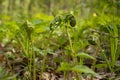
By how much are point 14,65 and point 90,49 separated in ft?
2.20

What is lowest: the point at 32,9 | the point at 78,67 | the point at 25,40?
the point at 78,67

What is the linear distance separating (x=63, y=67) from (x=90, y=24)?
189 cm

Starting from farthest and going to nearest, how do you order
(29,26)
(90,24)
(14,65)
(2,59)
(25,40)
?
1. (90,24)
2. (2,59)
3. (14,65)
4. (25,40)
5. (29,26)

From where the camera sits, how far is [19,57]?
1.98 m

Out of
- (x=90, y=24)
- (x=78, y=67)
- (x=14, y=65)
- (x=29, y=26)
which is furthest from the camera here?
(x=90, y=24)

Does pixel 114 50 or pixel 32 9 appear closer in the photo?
pixel 114 50

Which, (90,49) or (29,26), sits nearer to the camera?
(29,26)

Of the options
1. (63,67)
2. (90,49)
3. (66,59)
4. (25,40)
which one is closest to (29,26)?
(25,40)

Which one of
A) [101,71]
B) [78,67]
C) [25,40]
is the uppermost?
[25,40]

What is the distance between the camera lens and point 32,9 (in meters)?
9.18

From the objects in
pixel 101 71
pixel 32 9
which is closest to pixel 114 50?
pixel 101 71

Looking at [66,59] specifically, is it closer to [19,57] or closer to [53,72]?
[53,72]

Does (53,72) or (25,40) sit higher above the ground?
(25,40)

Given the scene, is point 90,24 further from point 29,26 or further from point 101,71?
point 29,26
